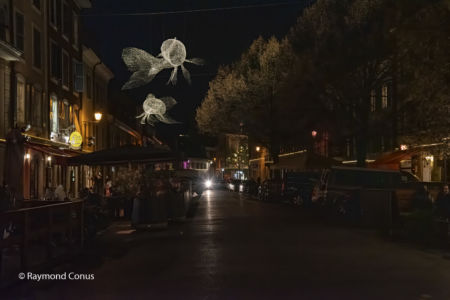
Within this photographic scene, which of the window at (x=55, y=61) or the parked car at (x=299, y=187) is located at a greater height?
the window at (x=55, y=61)

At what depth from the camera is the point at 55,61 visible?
106 ft

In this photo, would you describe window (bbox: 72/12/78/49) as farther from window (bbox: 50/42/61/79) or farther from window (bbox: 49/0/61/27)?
window (bbox: 50/42/61/79)

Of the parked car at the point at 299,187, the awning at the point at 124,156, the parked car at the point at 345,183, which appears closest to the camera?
the awning at the point at 124,156

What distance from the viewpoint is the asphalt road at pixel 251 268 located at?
9125 mm

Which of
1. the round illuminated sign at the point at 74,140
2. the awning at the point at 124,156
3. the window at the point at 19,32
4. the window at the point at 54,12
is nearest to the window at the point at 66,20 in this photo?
the window at the point at 54,12

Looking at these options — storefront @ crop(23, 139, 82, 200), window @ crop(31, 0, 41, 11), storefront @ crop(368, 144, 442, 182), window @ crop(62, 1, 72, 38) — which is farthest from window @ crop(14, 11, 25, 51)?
storefront @ crop(368, 144, 442, 182)

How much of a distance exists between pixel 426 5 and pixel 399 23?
1.22 meters

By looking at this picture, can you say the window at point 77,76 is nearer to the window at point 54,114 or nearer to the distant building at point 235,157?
the window at point 54,114

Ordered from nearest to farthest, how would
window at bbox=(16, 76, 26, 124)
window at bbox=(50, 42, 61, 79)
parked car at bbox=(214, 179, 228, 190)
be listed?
window at bbox=(16, 76, 26, 124) → window at bbox=(50, 42, 61, 79) → parked car at bbox=(214, 179, 228, 190)

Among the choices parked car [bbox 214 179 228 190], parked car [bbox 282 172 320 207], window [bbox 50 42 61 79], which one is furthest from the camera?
parked car [bbox 214 179 228 190]

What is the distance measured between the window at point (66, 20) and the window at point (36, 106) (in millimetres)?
6595

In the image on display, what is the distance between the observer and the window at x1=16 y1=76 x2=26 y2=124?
1009 inches

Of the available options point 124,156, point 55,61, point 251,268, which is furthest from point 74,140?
point 251,268

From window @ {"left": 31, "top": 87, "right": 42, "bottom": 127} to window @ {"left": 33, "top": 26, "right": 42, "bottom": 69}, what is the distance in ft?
4.23
